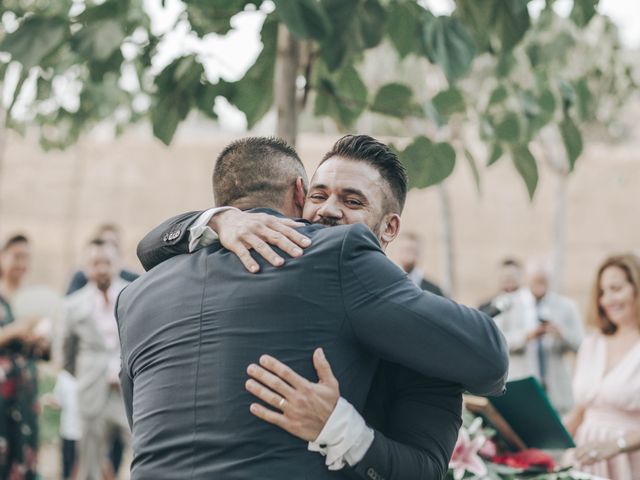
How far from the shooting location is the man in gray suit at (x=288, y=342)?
2.01 meters

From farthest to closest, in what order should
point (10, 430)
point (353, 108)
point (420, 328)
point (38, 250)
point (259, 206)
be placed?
point (38, 250) < point (10, 430) < point (353, 108) < point (259, 206) < point (420, 328)

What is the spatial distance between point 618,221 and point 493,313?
14.2 meters

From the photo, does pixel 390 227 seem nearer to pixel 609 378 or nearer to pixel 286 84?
pixel 286 84

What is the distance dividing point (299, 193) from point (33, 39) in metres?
1.24

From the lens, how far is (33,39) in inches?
123

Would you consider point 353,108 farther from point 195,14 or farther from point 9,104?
point 9,104

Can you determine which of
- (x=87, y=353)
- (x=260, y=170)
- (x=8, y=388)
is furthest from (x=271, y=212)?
(x=87, y=353)

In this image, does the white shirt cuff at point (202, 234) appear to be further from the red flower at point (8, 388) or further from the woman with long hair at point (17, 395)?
the red flower at point (8, 388)

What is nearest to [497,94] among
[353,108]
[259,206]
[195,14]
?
[353,108]

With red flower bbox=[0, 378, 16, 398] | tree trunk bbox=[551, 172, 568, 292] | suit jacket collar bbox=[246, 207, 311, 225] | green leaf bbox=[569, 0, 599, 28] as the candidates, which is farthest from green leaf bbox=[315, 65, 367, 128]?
tree trunk bbox=[551, 172, 568, 292]

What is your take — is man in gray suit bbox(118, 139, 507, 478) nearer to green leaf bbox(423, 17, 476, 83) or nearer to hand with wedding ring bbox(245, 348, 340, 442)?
hand with wedding ring bbox(245, 348, 340, 442)

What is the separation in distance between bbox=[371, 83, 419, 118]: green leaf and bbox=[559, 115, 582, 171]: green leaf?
21.2 inches

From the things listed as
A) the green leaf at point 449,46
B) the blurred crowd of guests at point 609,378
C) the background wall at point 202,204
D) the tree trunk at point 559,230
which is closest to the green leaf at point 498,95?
the green leaf at point 449,46

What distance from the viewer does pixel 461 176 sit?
16.9 metres
